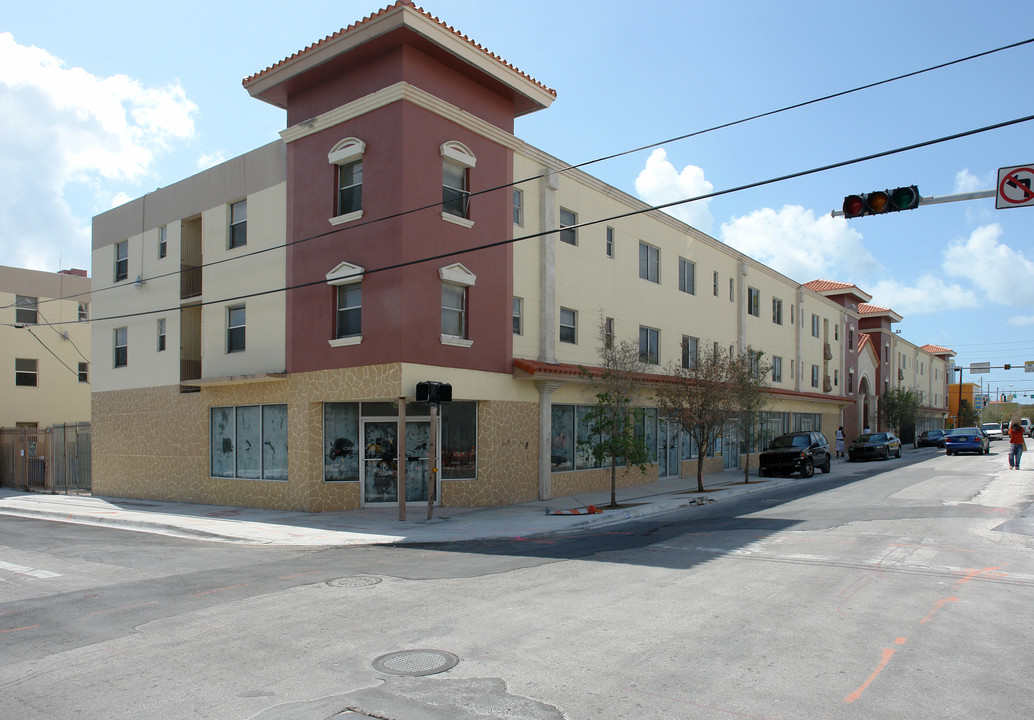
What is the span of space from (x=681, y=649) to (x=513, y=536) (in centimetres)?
822

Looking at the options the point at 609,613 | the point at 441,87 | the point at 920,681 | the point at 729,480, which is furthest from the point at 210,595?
the point at 729,480

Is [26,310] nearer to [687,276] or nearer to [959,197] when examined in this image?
[687,276]

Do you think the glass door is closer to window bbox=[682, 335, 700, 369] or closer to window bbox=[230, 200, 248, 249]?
window bbox=[230, 200, 248, 249]

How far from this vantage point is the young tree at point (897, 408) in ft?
183

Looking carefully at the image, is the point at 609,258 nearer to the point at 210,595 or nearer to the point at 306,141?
the point at 306,141

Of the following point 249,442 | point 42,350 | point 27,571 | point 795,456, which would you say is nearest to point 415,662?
point 27,571

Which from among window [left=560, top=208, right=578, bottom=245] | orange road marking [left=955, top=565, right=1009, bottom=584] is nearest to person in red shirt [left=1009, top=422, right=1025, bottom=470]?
window [left=560, top=208, right=578, bottom=245]

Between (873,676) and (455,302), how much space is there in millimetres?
14243

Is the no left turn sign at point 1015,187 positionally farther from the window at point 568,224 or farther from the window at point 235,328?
the window at point 235,328

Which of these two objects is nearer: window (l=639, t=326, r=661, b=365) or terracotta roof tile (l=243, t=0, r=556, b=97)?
terracotta roof tile (l=243, t=0, r=556, b=97)

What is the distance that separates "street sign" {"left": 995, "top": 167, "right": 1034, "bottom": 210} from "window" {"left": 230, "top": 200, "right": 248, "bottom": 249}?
60.5ft

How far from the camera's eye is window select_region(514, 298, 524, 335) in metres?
21.2

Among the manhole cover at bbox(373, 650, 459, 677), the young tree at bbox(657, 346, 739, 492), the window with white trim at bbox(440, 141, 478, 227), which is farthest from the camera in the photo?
the young tree at bbox(657, 346, 739, 492)

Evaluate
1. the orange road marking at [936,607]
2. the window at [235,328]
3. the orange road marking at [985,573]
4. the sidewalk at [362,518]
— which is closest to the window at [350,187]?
the window at [235,328]
